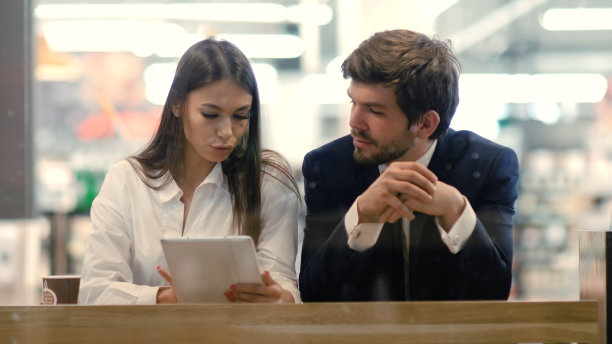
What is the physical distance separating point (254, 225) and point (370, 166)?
9.5 inches

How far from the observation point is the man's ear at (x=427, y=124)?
1.18 m

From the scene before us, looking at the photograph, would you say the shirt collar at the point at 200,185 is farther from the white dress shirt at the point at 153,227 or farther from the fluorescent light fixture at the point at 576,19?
the fluorescent light fixture at the point at 576,19

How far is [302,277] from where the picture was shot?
122cm

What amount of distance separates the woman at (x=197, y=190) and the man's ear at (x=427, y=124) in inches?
10.4

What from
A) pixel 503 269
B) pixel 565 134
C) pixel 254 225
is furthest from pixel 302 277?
pixel 565 134

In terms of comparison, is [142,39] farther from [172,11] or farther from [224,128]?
[224,128]

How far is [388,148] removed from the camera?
45.3 inches

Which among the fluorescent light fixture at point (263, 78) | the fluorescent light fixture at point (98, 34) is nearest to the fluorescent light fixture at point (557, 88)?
the fluorescent light fixture at point (98, 34)

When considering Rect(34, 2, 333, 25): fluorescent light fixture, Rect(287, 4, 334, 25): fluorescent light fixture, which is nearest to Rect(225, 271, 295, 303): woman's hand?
Rect(34, 2, 333, 25): fluorescent light fixture

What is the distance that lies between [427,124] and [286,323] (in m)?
0.47

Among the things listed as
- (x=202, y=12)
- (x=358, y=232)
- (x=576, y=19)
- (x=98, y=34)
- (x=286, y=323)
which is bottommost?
(x=286, y=323)

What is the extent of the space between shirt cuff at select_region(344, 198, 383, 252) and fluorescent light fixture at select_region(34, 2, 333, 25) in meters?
0.65

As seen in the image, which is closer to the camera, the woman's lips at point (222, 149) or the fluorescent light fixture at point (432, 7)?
the woman's lips at point (222, 149)

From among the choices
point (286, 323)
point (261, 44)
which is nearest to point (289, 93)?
point (261, 44)
